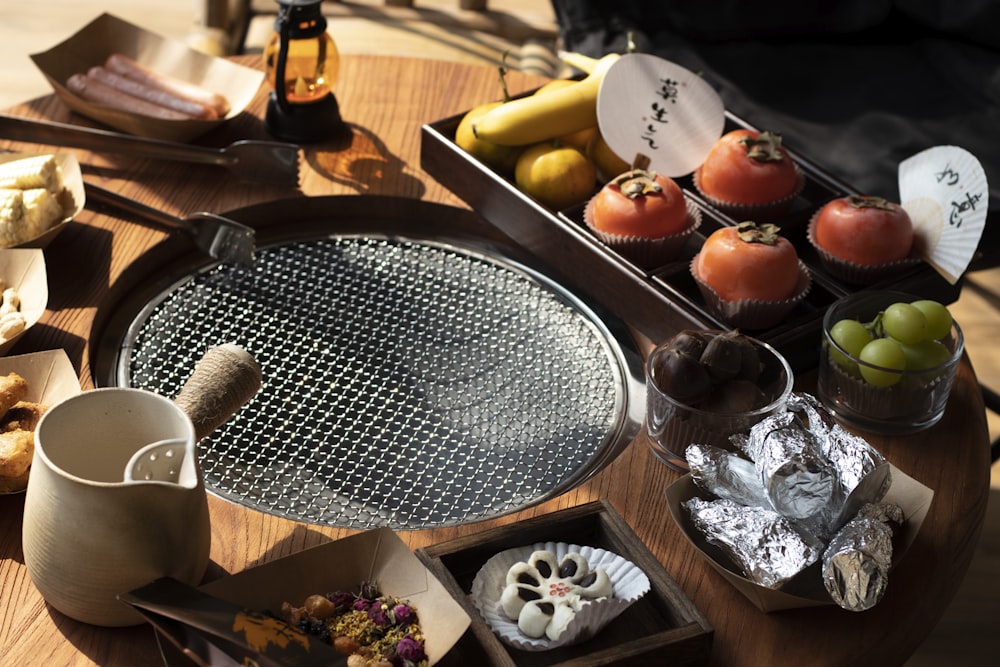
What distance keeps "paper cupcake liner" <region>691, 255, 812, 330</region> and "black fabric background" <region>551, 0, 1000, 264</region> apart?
80cm

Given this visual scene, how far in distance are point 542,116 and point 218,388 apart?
0.80m

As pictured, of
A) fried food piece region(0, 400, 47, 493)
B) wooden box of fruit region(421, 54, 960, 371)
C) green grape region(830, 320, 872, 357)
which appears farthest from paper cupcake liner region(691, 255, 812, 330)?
fried food piece region(0, 400, 47, 493)

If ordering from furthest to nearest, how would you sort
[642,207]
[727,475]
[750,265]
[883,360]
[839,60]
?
[839,60] < [642,207] < [750,265] < [883,360] < [727,475]

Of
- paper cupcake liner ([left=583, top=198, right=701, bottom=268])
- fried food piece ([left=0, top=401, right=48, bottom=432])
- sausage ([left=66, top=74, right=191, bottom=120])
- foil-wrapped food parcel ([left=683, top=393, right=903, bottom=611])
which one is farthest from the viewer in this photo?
sausage ([left=66, top=74, right=191, bottom=120])

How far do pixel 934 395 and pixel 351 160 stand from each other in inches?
38.2

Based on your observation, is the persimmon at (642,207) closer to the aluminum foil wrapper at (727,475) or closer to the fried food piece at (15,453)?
the aluminum foil wrapper at (727,475)

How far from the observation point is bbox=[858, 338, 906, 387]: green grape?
3.95ft

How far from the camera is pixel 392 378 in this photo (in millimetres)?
1394

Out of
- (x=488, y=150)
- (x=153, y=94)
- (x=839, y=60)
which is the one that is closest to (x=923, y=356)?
(x=488, y=150)

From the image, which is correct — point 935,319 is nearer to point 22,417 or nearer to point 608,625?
point 608,625

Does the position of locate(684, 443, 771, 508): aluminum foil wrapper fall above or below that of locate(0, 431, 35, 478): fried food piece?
above

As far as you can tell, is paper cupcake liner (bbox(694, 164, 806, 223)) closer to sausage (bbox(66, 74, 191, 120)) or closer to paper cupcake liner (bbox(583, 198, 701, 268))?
paper cupcake liner (bbox(583, 198, 701, 268))

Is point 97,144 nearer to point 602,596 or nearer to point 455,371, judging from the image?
point 455,371

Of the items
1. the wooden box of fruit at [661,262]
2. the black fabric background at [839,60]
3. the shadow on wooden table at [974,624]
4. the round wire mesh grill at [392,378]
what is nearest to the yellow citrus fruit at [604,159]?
the wooden box of fruit at [661,262]
